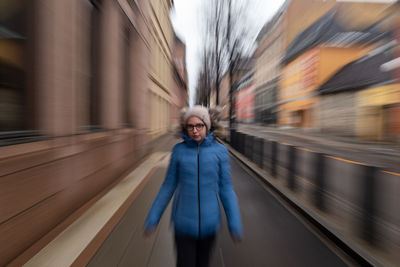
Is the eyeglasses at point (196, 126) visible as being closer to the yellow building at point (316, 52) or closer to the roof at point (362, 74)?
the roof at point (362, 74)

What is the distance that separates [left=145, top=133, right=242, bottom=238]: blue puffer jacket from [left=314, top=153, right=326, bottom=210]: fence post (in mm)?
2897

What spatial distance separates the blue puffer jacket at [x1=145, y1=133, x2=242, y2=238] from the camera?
1593 mm

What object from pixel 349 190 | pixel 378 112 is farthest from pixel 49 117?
pixel 378 112

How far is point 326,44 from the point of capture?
24969 mm

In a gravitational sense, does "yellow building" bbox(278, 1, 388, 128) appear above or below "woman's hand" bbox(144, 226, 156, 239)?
above

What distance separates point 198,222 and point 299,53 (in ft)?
105

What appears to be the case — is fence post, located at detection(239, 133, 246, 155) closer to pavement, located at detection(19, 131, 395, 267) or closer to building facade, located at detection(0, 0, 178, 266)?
pavement, located at detection(19, 131, 395, 267)

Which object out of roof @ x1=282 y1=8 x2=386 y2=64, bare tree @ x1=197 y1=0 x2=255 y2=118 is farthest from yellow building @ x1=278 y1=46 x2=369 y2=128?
bare tree @ x1=197 y1=0 x2=255 y2=118

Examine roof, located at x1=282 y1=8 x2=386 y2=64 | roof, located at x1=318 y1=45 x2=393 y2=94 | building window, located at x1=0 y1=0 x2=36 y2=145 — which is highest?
roof, located at x1=282 y1=8 x2=386 y2=64

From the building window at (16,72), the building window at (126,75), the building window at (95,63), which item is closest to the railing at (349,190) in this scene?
the building window at (16,72)

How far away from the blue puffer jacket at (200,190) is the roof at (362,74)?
57.2 ft

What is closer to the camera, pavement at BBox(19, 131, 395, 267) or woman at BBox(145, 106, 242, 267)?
woman at BBox(145, 106, 242, 267)

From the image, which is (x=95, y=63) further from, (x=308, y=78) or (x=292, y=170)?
(x=308, y=78)

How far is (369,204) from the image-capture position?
280 cm
